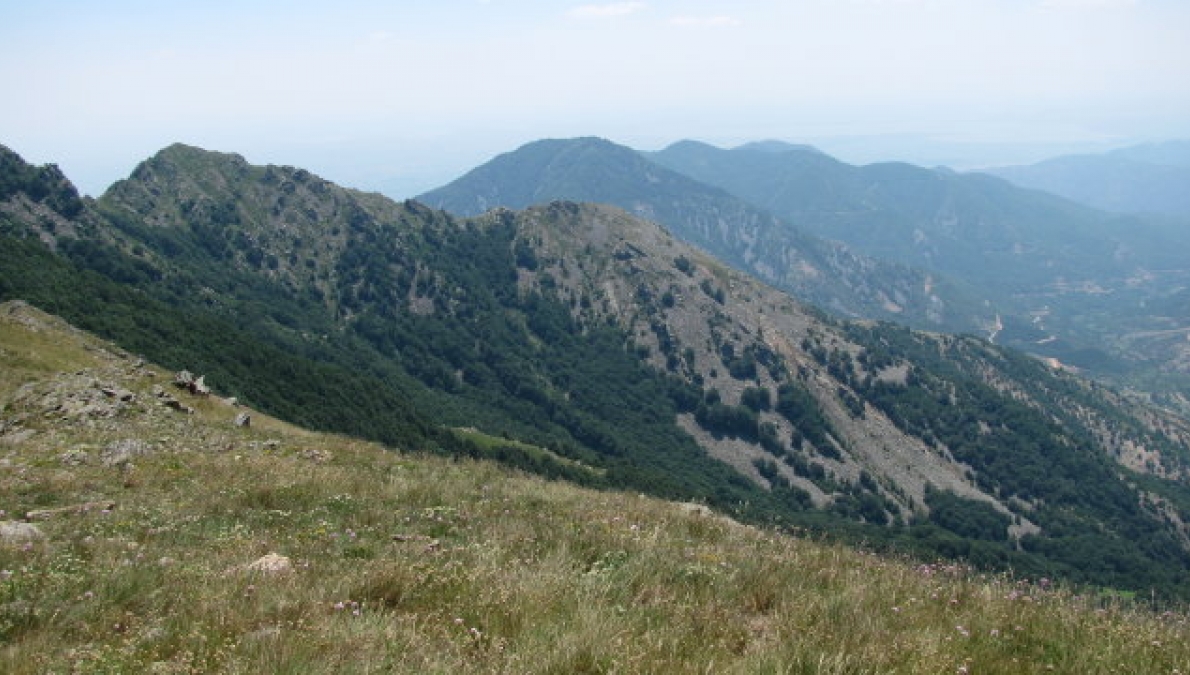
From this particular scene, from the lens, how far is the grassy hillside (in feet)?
17.7

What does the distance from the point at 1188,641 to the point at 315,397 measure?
382ft

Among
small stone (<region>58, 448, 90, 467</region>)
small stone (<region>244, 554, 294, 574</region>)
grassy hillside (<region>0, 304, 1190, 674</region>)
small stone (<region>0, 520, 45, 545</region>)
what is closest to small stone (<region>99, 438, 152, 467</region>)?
small stone (<region>58, 448, 90, 467</region>)

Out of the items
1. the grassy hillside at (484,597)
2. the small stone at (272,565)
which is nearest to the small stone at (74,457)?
the grassy hillside at (484,597)

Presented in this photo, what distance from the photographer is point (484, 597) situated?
21.5 ft

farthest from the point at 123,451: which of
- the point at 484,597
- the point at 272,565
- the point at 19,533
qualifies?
the point at 484,597

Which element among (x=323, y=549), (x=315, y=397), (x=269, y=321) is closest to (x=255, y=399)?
(x=315, y=397)

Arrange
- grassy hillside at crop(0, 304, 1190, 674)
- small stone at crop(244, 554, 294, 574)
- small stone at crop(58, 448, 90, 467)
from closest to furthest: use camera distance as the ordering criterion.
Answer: grassy hillside at crop(0, 304, 1190, 674) → small stone at crop(244, 554, 294, 574) → small stone at crop(58, 448, 90, 467)

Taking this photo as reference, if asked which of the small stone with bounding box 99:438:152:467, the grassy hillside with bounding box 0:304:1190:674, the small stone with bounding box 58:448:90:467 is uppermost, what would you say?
the grassy hillside with bounding box 0:304:1190:674

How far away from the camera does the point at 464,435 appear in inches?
5187

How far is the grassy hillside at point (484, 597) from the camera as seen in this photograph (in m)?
5.40

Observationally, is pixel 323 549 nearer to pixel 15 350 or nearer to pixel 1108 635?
pixel 1108 635

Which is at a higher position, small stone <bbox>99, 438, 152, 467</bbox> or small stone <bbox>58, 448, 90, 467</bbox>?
small stone <bbox>58, 448, 90, 467</bbox>

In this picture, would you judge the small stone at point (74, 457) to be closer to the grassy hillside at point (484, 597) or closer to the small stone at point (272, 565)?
the grassy hillside at point (484, 597)

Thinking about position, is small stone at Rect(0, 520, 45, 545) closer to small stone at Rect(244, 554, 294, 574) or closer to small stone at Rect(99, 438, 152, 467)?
small stone at Rect(244, 554, 294, 574)
